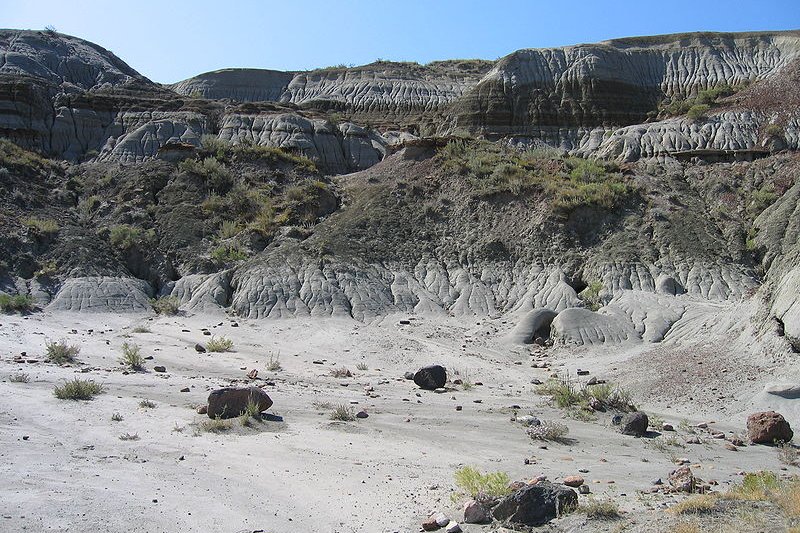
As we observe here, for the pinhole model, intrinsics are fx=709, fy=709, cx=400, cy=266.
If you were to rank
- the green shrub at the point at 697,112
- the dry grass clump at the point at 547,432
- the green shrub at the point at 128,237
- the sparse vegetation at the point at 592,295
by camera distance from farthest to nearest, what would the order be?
the green shrub at the point at 697,112 < the green shrub at the point at 128,237 < the sparse vegetation at the point at 592,295 < the dry grass clump at the point at 547,432

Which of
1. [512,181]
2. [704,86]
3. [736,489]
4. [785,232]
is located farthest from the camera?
[704,86]

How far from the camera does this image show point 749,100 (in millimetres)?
43156

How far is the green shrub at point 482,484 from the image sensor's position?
8.81 metres

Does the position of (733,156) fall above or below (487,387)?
above

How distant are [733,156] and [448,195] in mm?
15516

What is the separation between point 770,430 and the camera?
41.0 feet

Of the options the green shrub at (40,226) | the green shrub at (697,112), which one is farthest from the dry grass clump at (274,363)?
the green shrub at (697,112)

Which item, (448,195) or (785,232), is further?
(448,195)

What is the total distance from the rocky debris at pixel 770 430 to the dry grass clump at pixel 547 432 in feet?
11.0

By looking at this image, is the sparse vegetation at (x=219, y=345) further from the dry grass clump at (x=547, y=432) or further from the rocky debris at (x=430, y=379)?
the dry grass clump at (x=547, y=432)

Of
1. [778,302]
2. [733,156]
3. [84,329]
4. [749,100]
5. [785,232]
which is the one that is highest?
[749,100]

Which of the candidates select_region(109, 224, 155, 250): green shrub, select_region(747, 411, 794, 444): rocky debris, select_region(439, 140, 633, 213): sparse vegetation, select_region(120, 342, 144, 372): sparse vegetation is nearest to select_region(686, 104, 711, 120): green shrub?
select_region(439, 140, 633, 213): sparse vegetation

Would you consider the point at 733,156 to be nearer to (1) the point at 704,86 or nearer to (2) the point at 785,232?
(2) the point at 785,232

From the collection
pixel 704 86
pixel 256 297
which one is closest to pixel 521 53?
pixel 704 86
